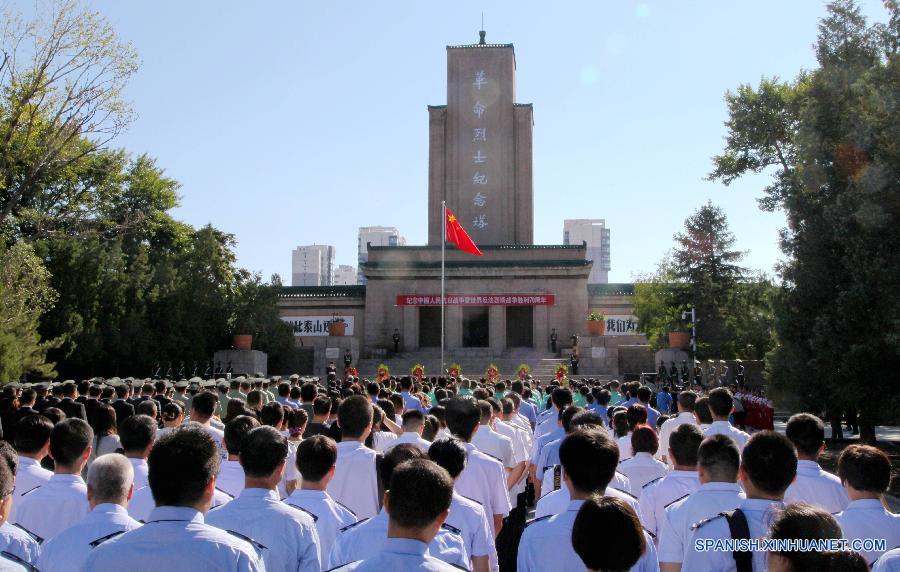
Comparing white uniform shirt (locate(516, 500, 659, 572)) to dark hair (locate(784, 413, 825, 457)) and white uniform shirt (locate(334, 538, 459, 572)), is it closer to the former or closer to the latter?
white uniform shirt (locate(334, 538, 459, 572))

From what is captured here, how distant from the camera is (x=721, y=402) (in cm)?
748

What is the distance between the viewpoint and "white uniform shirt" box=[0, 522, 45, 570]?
364 centimetres

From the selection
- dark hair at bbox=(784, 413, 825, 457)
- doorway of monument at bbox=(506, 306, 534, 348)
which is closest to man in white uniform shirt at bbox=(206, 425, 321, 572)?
dark hair at bbox=(784, 413, 825, 457)

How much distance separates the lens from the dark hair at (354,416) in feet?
19.0

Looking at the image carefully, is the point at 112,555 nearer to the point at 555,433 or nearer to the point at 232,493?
the point at 232,493

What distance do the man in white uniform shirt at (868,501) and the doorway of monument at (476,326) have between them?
40.8 meters

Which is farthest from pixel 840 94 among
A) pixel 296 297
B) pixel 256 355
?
pixel 296 297

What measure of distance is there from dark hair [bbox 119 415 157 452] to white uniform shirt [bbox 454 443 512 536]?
6.88 feet

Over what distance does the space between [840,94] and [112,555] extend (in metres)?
19.1

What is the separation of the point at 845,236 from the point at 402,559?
1692 centimetres

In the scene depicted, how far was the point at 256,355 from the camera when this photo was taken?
3578 cm

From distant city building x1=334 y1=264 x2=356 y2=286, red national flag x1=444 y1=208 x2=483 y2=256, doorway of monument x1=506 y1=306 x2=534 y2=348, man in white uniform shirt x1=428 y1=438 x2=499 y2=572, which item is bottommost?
man in white uniform shirt x1=428 y1=438 x2=499 y2=572

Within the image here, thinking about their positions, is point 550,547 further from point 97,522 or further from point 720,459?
point 97,522

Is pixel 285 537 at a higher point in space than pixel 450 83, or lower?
lower
